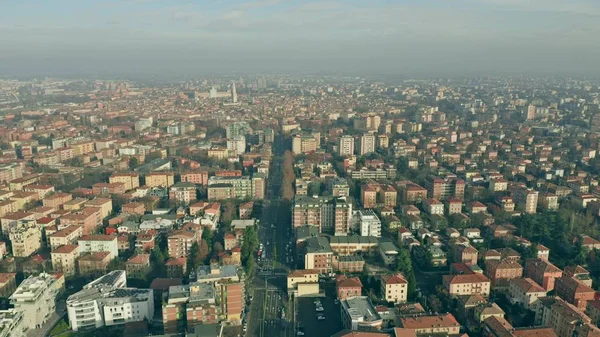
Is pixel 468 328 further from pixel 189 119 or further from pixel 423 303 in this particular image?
pixel 189 119

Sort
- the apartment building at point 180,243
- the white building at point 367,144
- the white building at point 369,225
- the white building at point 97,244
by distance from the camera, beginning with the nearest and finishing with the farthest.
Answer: the white building at point 97,244, the apartment building at point 180,243, the white building at point 369,225, the white building at point 367,144

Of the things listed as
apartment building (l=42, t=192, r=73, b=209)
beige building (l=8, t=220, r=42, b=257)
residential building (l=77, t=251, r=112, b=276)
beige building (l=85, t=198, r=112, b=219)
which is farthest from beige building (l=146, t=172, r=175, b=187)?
residential building (l=77, t=251, r=112, b=276)

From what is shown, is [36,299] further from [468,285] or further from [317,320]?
[468,285]

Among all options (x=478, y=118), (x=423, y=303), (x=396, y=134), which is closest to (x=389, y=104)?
(x=478, y=118)

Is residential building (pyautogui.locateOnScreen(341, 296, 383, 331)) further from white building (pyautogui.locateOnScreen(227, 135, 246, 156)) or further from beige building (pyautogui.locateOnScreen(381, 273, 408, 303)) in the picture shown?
white building (pyautogui.locateOnScreen(227, 135, 246, 156))

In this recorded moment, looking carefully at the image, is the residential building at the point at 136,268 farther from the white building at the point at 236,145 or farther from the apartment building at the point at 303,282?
the white building at the point at 236,145

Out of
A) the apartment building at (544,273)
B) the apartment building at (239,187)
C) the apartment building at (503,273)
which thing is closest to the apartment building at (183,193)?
the apartment building at (239,187)
